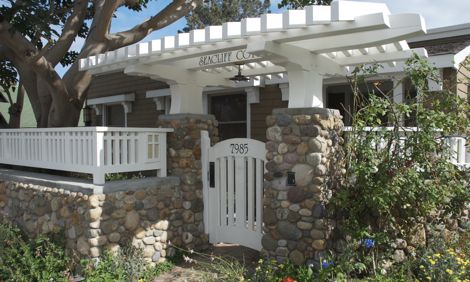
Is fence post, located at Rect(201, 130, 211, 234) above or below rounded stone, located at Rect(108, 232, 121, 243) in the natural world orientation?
above

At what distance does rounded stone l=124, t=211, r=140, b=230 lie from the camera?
16.8ft

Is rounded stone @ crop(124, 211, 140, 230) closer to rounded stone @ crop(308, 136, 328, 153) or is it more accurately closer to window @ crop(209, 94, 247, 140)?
rounded stone @ crop(308, 136, 328, 153)

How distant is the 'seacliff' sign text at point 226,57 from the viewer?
17.0ft

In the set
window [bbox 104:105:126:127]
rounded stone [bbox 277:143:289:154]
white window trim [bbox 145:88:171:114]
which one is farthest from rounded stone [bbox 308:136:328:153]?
window [bbox 104:105:126:127]

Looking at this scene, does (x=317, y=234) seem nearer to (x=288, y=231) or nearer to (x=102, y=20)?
(x=288, y=231)

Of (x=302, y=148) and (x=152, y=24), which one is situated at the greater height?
(x=152, y=24)

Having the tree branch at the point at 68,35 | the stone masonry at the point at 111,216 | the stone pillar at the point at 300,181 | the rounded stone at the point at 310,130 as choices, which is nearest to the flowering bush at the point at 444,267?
the stone pillar at the point at 300,181

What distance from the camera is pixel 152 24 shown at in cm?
820

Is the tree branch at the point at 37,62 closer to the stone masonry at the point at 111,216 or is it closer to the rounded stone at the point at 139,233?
the stone masonry at the point at 111,216

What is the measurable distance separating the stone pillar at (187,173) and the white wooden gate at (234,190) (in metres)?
0.10

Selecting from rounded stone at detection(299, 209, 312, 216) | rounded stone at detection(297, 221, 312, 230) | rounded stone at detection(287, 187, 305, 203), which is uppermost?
rounded stone at detection(287, 187, 305, 203)

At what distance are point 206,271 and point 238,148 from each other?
62.9 inches

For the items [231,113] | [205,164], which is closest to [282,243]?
[205,164]

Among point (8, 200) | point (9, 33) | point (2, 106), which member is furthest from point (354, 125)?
point (2, 106)
